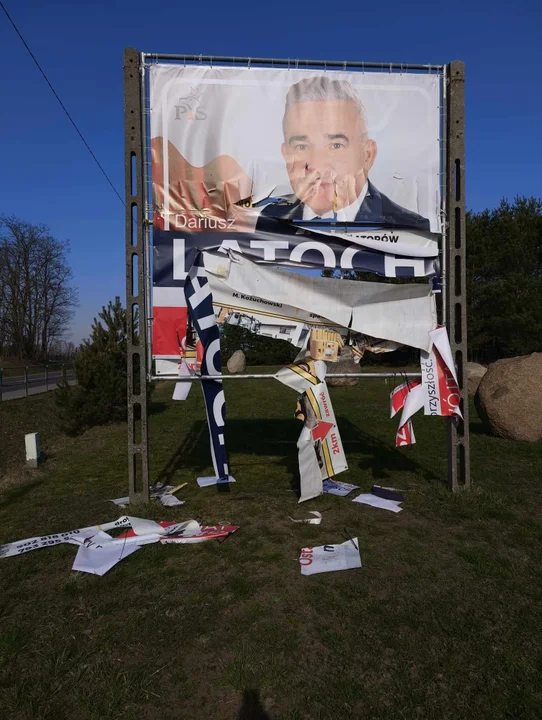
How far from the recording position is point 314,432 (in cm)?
522

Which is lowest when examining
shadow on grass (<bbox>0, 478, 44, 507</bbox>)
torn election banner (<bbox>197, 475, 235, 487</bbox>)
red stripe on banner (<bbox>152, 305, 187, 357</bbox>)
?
shadow on grass (<bbox>0, 478, 44, 507</bbox>)

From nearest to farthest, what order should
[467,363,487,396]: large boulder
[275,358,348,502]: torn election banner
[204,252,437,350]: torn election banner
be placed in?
1. [275,358,348,502]: torn election banner
2. [204,252,437,350]: torn election banner
3. [467,363,487,396]: large boulder

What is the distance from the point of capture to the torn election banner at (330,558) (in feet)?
12.6

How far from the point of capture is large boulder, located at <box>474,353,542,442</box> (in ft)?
29.3

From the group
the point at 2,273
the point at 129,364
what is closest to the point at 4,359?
the point at 2,273

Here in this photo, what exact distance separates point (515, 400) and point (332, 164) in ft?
20.4

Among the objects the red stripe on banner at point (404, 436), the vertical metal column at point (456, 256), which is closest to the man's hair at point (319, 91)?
the vertical metal column at point (456, 256)

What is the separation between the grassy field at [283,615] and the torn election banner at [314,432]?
0.35 meters

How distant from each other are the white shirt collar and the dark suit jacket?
0.04 metres

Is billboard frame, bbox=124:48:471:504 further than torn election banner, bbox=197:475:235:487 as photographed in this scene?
No

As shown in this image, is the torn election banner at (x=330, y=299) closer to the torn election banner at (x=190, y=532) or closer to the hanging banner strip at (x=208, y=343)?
the hanging banner strip at (x=208, y=343)

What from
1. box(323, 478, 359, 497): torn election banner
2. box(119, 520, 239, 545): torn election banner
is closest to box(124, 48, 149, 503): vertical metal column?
box(119, 520, 239, 545): torn election banner

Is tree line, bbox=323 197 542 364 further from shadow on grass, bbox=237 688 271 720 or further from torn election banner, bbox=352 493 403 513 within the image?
shadow on grass, bbox=237 688 271 720

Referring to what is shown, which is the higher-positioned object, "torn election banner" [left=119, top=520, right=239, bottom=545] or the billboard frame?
the billboard frame
